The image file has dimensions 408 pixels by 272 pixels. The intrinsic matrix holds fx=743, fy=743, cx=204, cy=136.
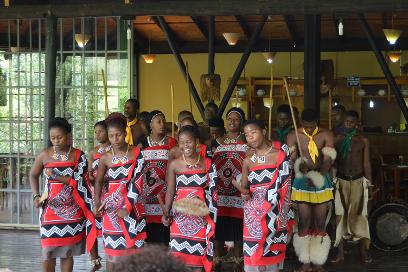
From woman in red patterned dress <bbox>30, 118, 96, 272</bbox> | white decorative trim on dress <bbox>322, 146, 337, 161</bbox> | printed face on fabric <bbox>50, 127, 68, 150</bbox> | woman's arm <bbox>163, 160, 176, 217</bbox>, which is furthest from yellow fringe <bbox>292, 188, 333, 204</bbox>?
printed face on fabric <bbox>50, 127, 68, 150</bbox>

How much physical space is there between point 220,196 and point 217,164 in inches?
12.6

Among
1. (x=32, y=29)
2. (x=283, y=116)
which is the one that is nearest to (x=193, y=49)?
(x=32, y=29)

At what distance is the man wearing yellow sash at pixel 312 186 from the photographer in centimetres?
682

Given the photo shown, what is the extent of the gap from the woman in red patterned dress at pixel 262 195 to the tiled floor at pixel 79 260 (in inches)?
57.9

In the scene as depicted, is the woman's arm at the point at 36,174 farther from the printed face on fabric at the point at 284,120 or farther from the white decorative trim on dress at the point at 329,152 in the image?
the printed face on fabric at the point at 284,120

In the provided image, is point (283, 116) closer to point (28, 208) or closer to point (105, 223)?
point (105, 223)

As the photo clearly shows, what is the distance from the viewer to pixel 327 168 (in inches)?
Answer: 272

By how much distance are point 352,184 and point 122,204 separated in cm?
286

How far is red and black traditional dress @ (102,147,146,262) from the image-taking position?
231 inches

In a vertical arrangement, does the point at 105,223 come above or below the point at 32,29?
below

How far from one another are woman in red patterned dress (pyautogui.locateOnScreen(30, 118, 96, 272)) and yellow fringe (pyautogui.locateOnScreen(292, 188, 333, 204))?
6.68 feet

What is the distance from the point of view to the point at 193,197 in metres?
5.85

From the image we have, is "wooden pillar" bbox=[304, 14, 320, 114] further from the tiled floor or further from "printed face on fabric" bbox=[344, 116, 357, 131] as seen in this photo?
the tiled floor

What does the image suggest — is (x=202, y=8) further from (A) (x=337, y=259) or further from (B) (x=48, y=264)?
(A) (x=337, y=259)
